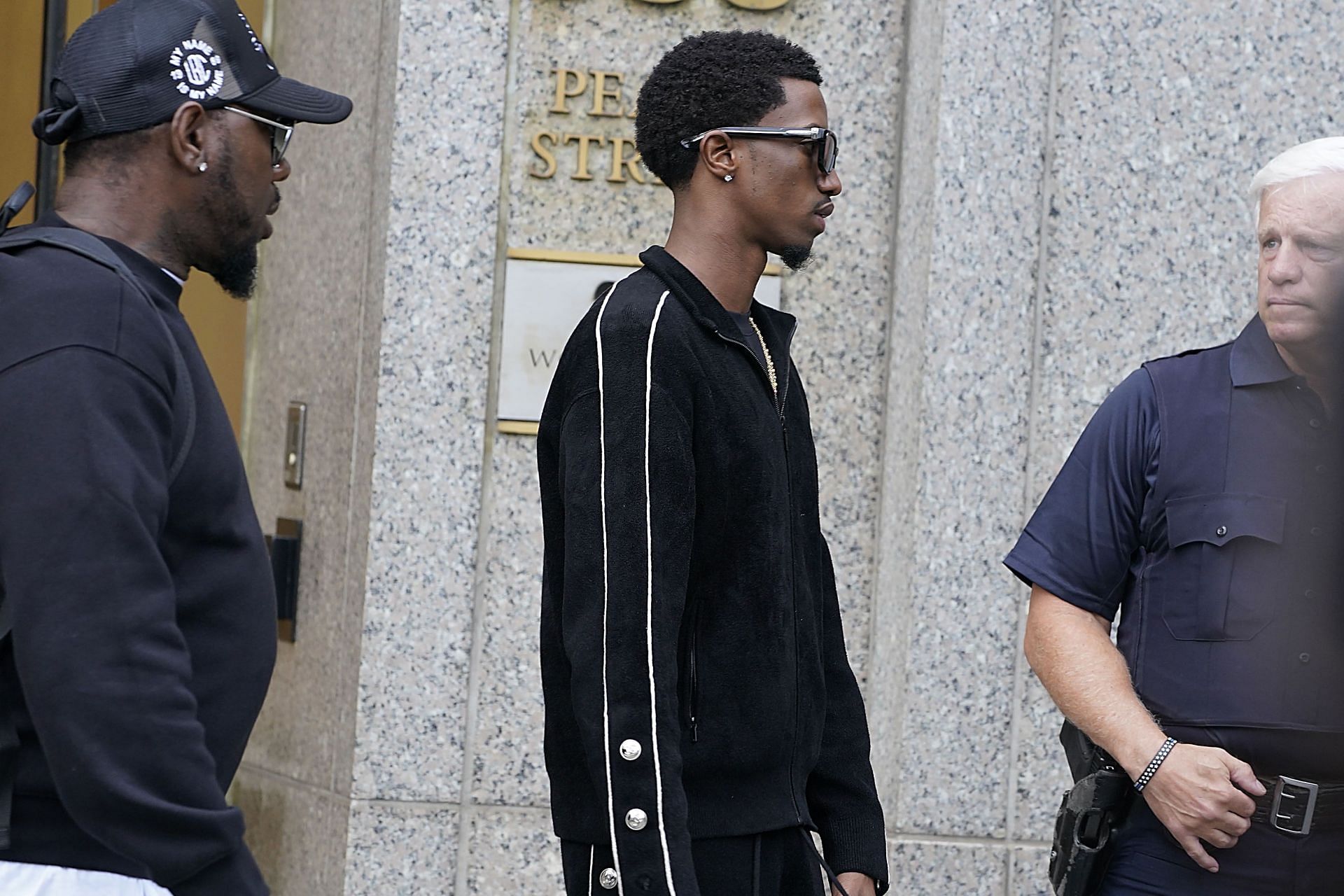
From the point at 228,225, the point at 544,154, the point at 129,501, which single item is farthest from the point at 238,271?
the point at 544,154

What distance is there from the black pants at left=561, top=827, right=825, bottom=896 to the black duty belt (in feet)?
2.64

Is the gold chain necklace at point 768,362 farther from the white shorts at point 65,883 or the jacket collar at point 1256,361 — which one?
the white shorts at point 65,883

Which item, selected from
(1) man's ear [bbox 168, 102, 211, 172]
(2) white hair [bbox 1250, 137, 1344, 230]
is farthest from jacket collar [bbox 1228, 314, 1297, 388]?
(1) man's ear [bbox 168, 102, 211, 172]

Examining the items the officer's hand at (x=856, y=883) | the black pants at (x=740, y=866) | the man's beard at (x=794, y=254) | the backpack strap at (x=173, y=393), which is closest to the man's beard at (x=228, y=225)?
the backpack strap at (x=173, y=393)

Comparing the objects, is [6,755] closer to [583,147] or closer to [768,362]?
[768,362]

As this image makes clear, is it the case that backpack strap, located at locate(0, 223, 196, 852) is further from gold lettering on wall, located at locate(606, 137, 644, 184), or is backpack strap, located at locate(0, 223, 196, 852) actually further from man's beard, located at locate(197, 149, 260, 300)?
gold lettering on wall, located at locate(606, 137, 644, 184)

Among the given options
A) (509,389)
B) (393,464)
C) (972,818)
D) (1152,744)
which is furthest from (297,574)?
(1152,744)

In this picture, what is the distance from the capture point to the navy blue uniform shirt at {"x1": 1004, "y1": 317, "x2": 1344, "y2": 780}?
279 centimetres

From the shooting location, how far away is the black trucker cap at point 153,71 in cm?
209

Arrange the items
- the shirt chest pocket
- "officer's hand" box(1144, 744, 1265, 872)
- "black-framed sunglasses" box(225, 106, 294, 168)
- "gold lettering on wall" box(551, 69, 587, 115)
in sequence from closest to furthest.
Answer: "black-framed sunglasses" box(225, 106, 294, 168) → "officer's hand" box(1144, 744, 1265, 872) → the shirt chest pocket → "gold lettering on wall" box(551, 69, 587, 115)

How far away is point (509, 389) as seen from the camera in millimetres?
4625

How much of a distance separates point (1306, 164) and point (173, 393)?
6.93 feet

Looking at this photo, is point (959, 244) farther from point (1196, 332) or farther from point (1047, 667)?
point (1047, 667)

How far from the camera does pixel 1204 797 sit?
2.74 meters
